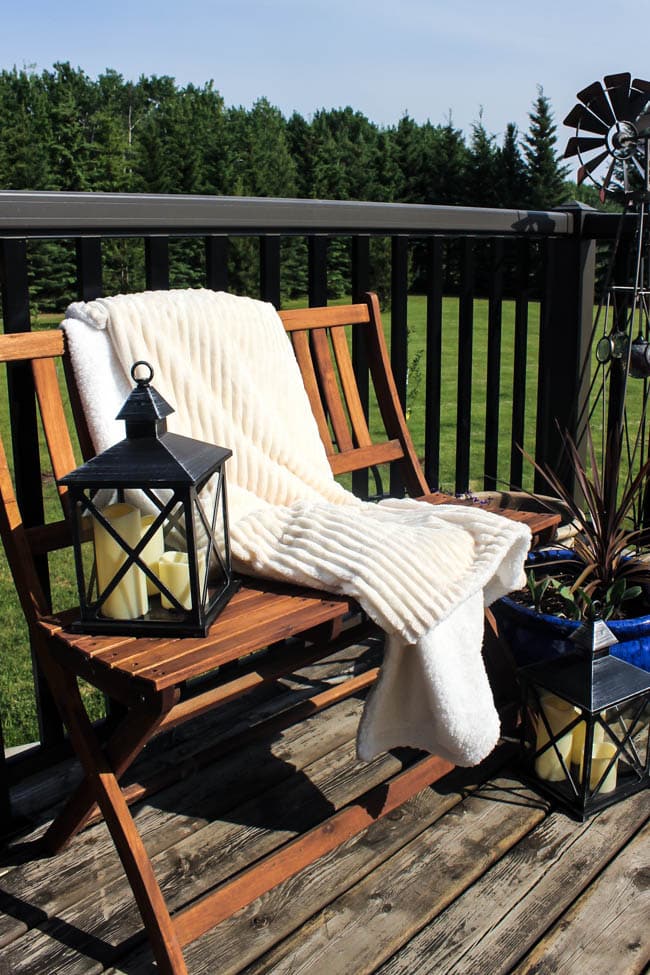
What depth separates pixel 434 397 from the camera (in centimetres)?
270

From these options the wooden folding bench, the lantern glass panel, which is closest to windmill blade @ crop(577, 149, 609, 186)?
the wooden folding bench

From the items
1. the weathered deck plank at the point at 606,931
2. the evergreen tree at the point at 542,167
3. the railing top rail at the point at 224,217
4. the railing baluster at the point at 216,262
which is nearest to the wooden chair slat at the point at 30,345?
the railing top rail at the point at 224,217

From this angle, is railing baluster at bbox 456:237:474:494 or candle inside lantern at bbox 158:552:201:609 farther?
railing baluster at bbox 456:237:474:494

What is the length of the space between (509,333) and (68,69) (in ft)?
74.1

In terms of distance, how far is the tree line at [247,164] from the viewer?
1524 cm

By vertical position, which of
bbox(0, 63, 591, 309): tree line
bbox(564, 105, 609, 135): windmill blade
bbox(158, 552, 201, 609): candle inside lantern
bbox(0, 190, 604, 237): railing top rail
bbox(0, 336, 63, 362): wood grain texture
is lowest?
→ bbox(158, 552, 201, 609): candle inside lantern

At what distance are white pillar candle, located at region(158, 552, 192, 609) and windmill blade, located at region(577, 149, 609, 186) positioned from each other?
1917 millimetres

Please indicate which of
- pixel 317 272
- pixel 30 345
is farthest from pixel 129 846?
pixel 317 272

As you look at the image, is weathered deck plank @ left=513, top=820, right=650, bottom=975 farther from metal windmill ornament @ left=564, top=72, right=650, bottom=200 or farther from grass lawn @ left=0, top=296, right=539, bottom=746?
metal windmill ornament @ left=564, top=72, right=650, bottom=200

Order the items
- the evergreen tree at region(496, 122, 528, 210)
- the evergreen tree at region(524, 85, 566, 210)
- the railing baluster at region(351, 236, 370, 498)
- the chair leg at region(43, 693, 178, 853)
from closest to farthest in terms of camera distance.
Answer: the chair leg at region(43, 693, 178, 853) < the railing baluster at region(351, 236, 370, 498) < the evergreen tree at region(524, 85, 566, 210) < the evergreen tree at region(496, 122, 528, 210)

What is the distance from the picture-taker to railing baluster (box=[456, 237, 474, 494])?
276 cm

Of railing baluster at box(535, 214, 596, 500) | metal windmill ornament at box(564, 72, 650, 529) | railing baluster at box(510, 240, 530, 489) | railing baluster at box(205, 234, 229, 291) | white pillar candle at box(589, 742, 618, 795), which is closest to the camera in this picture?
white pillar candle at box(589, 742, 618, 795)

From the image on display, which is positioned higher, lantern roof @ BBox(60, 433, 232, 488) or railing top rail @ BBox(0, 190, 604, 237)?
railing top rail @ BBox(0, 190, 604, 237)

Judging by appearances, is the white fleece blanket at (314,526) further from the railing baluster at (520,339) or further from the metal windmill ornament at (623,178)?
the railing baluster at (520,339)
